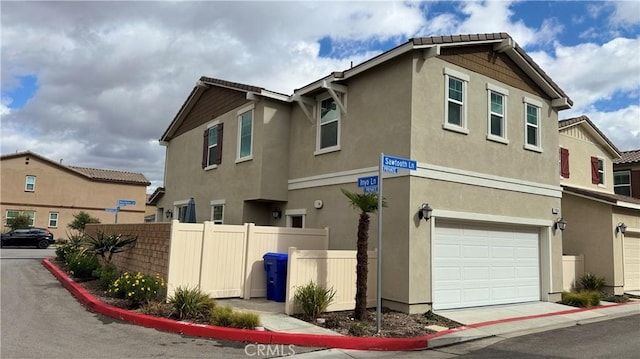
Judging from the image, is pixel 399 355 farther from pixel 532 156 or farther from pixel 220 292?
pixel 532 156

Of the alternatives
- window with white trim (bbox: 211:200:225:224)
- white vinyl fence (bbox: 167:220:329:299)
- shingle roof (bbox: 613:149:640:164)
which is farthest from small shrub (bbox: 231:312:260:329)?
shingle roof (bbox: 613:149:640:164)

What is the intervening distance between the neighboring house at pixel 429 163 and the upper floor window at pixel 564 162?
174 inches

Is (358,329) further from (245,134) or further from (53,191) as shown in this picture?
(53,191)

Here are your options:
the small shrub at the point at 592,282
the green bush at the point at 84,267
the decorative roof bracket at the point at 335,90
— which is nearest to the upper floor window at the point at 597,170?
the small shrub at the point at 592,282

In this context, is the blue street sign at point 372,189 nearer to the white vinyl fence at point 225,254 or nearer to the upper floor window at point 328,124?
the white vinyl fence at point 225,254

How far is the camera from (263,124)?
1489cm

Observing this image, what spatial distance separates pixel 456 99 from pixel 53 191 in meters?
39.5

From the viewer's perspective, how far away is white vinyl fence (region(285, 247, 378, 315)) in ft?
32.8

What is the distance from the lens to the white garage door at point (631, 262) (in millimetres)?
16875

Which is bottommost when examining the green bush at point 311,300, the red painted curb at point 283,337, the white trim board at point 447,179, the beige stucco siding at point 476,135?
the red painted curb at point 283,337

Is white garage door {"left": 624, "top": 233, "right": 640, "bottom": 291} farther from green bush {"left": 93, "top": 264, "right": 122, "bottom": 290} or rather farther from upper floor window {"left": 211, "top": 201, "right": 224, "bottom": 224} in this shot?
green bush {"left": 93, "top": 264, "right": 122, "bottom": 290}

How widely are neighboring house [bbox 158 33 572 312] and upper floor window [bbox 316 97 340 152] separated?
0.12ft

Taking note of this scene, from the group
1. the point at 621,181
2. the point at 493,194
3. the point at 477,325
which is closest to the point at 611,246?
the point at 493,194

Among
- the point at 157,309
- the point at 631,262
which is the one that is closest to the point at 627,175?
the point at 631,262
